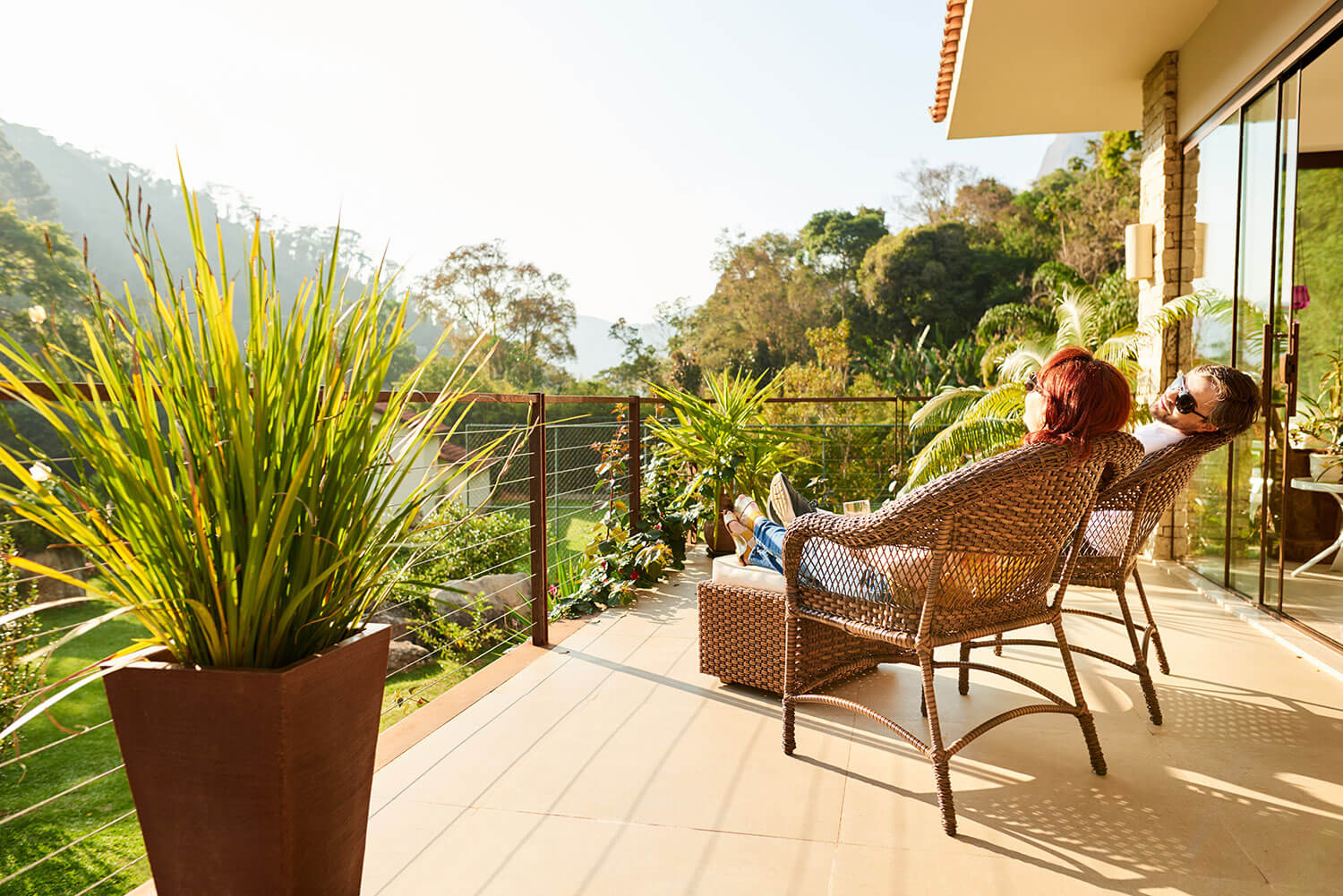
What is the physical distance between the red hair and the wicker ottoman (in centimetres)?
92

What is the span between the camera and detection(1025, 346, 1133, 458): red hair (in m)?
2.00

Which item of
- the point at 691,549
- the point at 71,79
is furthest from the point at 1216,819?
the point at 71,79

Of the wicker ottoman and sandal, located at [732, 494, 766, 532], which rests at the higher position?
sandal, located at [732, 494, 766, 532]

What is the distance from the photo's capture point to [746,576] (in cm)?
283

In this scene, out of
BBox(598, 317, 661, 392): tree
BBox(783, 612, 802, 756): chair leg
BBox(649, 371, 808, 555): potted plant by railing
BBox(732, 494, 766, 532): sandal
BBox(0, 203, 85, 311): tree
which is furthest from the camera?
BBox(598, 317, 661, 392): tree

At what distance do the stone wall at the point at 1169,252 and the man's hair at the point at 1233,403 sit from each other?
8.34ft

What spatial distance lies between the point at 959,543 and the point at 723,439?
3.07 m

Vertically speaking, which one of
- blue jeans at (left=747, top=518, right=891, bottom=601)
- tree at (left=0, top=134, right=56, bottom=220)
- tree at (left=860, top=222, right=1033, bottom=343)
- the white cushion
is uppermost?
tree at (left=0, top=134, right=56, bottom=220)

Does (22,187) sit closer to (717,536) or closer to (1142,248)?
(717,536)

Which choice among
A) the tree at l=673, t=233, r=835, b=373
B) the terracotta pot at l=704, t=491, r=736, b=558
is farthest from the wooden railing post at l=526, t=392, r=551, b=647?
the tree at l=673, t=233, r=835, b=373

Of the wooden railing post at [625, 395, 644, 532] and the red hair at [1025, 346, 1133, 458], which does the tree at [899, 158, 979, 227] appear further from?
the red hair at [1025, 346, 1133, 458]

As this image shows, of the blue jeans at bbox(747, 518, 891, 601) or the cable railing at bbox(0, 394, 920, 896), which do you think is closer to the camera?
the cable railing at bbox(0, 394, 920, 896)

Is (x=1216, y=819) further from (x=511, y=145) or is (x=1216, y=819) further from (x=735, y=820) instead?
(x=511, y=145)

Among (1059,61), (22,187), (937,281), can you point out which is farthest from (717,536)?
(22,187)
